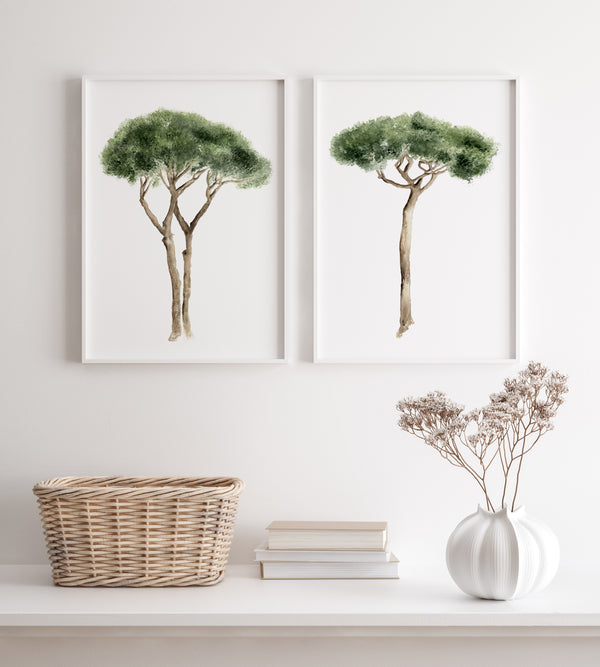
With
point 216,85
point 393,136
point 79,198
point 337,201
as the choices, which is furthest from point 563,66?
point 79,198

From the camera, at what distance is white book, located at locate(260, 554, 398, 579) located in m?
1.44

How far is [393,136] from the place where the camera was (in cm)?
159

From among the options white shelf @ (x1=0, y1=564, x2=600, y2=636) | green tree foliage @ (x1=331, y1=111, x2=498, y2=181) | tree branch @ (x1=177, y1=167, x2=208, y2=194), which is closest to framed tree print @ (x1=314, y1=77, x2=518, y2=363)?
green tree foliage @ (x1=331, y1=111, x2=498, y2=181)

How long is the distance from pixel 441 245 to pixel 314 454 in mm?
483

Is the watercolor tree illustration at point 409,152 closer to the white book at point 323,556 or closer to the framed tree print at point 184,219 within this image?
the framed tree print at point 184,219

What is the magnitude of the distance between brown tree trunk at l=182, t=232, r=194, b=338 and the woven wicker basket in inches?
13.6

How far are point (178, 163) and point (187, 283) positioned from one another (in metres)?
0.24

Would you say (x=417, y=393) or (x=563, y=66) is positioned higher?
(x=563, y=66)

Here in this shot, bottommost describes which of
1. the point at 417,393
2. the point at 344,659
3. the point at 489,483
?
the point at 344,659

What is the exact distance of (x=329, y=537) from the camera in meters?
1.45

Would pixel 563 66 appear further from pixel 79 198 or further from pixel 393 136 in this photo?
pixel 79 198

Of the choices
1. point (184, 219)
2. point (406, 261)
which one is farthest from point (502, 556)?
point (184, 219)

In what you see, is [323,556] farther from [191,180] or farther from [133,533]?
[191,180]

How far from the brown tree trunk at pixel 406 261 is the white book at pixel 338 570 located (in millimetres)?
442
